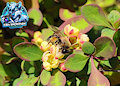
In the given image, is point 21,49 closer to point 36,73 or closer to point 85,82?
point 36,73

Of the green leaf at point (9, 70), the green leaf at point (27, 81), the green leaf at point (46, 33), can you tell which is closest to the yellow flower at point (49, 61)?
the green leaf at point (27, 81)

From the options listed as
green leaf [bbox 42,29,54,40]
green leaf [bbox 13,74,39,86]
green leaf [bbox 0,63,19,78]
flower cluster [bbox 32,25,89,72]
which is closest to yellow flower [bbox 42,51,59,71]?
flower cluster [bbox 32,25,89,72]

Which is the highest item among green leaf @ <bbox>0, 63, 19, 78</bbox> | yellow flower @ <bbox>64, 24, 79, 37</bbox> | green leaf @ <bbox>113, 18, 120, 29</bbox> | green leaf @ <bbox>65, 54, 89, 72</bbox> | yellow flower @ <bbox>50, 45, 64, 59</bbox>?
green leaf @ <bbox>113, 18, 120, 29</bbox>

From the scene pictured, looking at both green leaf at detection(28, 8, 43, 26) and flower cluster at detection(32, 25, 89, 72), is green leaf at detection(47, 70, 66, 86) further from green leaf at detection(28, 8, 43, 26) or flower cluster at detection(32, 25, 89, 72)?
green leaf at detection(28, 8, 43, 26)

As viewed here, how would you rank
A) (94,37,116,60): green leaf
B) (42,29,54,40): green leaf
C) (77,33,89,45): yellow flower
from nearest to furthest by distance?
(94,37,116,60): green leaf → (77,33,89,45): yellow flower → (42,29,54,40): green leaf

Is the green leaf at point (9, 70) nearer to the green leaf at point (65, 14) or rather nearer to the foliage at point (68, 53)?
the foliage at point (68, 53)

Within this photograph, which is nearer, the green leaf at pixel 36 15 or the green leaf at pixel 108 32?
the green leaf at pixel 108 32
